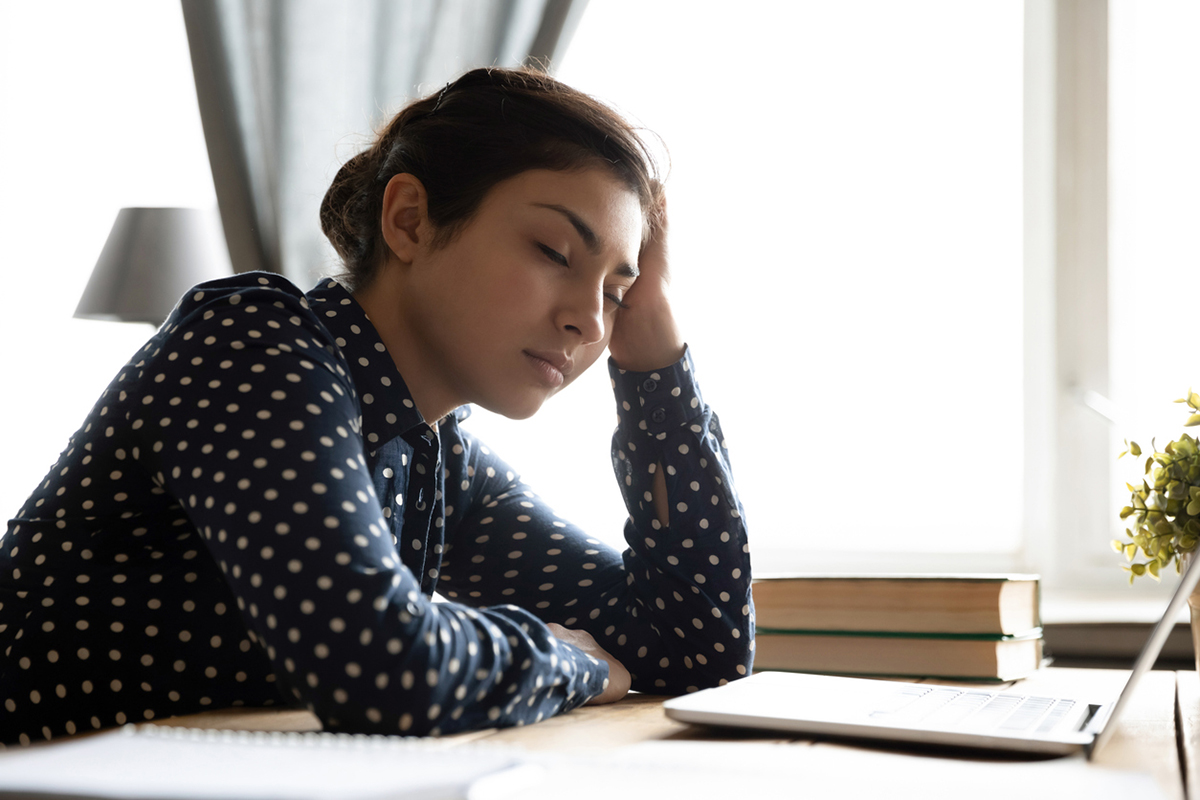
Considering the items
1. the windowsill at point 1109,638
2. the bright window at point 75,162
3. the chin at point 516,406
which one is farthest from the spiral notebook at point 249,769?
the bright window at point 75,162

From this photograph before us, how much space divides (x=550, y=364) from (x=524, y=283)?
0.10m

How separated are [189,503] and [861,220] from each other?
159 cm

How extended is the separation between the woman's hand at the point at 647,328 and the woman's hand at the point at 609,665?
31cm

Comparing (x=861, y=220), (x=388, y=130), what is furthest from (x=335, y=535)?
(x=861, y=220)

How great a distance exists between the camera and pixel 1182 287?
1853mm

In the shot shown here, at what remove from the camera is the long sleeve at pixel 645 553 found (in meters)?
1.03

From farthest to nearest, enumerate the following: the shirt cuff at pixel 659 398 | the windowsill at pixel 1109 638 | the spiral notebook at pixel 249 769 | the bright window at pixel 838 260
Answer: the bright window at pixel 838 260 < the windowsill at pixel 1109 638 < the shirt cuff at pixel 659 398 < the spiral notebook at pixel 249 769

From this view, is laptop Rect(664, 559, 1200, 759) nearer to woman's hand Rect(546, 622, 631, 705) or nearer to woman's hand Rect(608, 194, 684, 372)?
woman's hand Rect(546, 622, 631, 705)

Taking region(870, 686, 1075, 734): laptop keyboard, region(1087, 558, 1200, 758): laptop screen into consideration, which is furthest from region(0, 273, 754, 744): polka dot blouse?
region(1087, 558, 1200, 758): laptop screen

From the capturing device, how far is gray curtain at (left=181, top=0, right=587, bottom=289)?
1.99 metres

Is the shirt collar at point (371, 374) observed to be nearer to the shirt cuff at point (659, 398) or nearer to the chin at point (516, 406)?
the chin at point (516, 406)

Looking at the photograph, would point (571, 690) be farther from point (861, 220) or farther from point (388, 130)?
point (861, 220)

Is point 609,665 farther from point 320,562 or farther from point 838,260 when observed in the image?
point 838,260

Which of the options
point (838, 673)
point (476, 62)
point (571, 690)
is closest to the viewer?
point (571, 690)
